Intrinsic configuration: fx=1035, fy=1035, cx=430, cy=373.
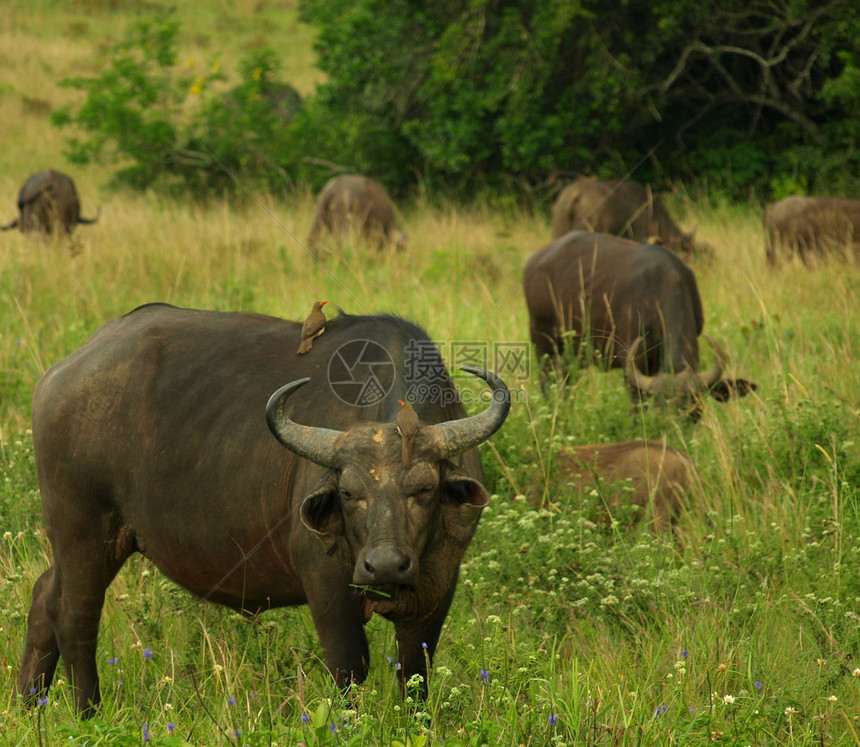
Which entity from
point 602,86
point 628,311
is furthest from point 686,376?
point 602,86

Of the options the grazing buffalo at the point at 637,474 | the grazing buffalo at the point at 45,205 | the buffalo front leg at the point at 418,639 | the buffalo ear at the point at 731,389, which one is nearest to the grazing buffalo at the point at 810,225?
the buffalo ear at the point at 731,389

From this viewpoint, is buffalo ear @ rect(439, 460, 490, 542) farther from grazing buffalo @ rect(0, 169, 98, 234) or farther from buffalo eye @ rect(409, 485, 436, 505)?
grazing buffalo @ rect(0, 169, 98, 234)

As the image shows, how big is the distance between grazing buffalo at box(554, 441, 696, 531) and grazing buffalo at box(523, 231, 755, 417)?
915 millimetres

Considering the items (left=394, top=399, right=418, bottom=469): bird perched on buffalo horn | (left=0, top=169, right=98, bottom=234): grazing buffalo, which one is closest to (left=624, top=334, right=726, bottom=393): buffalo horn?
(left=394, top=399, right=418, bottom=469): bird perched on buffalo horn

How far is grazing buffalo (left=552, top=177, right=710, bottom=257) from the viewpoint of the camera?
13.0 metres

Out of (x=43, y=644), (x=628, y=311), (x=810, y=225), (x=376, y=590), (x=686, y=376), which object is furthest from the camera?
(x=810, y=225)

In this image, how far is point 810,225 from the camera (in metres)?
12.3

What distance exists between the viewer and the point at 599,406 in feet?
24.5

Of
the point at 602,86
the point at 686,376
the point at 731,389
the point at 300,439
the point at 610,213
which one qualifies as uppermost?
the point at 300,439

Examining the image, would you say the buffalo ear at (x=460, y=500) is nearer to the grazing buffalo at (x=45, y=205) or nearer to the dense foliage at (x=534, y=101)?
the grazing buffalo at (x=45, y=205)

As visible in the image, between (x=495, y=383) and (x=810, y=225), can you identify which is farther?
(x=810, y=225)

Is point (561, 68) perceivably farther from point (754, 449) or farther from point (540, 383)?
point (754, 449)

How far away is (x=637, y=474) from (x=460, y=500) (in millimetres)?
2736

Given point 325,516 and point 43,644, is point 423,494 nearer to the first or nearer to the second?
point 325,516
